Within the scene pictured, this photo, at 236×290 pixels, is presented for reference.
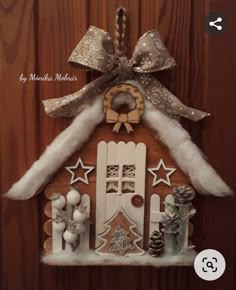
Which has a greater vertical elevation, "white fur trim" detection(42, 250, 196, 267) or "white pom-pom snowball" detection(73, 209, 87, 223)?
"white pom-pom snowball" detection(73, 209, 87, 223)

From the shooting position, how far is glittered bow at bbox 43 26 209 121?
0.70 meters

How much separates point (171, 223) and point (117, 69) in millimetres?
286

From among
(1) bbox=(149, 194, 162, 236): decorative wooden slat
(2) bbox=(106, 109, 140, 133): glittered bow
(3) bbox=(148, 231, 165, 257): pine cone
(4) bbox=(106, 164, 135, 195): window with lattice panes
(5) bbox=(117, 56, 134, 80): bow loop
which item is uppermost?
(5) bbox=(117, 56, 134, 80): bow loop

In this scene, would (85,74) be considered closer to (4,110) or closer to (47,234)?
(4,110)

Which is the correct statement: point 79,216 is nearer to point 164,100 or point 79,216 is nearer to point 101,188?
point 101,188

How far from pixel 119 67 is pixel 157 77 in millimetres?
74

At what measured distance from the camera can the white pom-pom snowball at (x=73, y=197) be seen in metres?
0.74

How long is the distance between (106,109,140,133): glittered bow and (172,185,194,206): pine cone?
137 millimetres

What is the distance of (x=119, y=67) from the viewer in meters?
0.72

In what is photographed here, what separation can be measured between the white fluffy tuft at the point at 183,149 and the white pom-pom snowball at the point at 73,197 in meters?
0.18

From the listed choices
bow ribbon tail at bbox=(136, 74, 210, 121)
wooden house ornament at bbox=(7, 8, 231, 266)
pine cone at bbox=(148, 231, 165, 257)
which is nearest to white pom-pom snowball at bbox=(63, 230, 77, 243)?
wooden house ornament at bbox=(7, 8, 231, 266)

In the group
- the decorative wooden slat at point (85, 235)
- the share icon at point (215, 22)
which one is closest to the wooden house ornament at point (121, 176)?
the decorative wooden slat at point (85, 235)

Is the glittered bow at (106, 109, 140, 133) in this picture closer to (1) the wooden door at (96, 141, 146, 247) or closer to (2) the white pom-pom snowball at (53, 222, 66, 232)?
(1) the wooden door at (96, 141, 146, 247)

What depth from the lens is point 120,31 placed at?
73cm
